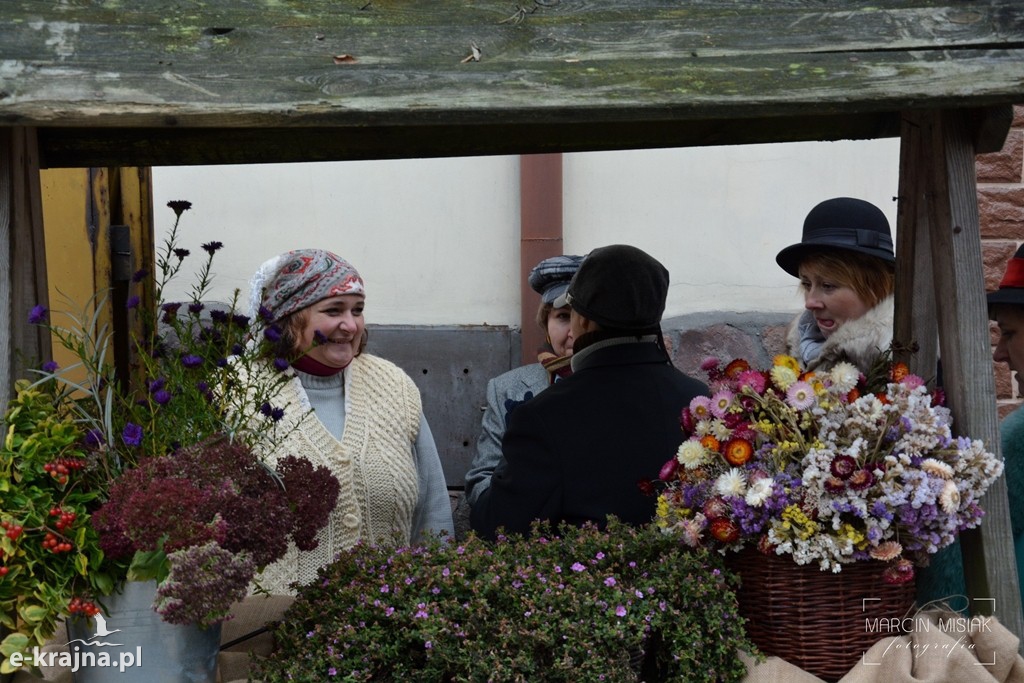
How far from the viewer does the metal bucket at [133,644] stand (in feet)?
6.82

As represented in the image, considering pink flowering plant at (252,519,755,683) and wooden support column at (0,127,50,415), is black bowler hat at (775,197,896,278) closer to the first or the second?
pink flowering plant at (252,519,755,683)

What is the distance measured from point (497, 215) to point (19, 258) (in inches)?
122

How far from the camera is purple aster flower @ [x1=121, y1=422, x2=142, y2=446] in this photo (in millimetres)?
2086

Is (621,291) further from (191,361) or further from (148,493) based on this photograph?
(148,493)

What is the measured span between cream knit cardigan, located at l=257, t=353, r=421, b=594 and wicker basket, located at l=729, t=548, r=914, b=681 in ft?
4.05

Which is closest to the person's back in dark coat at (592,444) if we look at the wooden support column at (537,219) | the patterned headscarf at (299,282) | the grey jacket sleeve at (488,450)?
the patterned headscarf at (299,282)

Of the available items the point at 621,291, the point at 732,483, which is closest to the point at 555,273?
the point at 621,291

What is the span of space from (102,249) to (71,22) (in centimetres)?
257

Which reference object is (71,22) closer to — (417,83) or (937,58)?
(417,83)

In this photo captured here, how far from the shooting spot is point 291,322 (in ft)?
11.5

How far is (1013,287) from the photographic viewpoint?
281 centimetres

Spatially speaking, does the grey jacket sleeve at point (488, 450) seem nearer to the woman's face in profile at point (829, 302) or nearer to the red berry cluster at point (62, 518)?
the woman's face in profile at point (829, 302)

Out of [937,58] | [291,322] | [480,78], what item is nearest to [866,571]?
[937,58]

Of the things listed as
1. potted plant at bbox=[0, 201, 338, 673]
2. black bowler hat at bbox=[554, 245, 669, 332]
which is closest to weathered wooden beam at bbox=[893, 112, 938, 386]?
black bowler hat at bbox=[554, 245, 669, 332]
